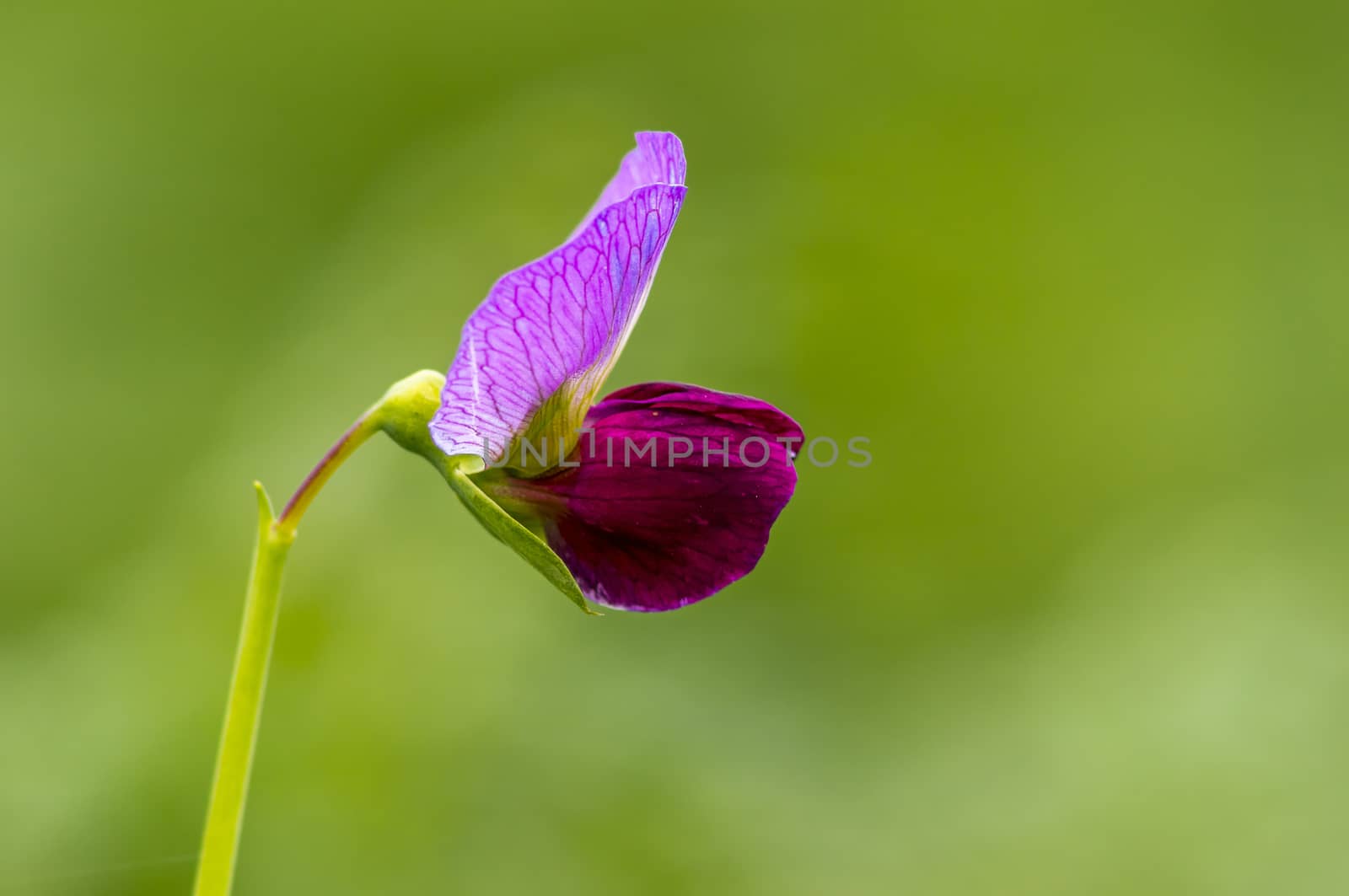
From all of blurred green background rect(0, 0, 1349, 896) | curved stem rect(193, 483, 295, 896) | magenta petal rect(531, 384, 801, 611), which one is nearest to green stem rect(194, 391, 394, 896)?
curved stem rect(193, 483, 295, 896)

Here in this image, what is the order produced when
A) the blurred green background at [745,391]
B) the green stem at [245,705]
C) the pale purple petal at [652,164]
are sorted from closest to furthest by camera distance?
the green stem at [245,705] < the pale purple petal at [652,164] < the blurred green background at [745,391]

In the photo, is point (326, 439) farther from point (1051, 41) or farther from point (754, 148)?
point (1051, 41)

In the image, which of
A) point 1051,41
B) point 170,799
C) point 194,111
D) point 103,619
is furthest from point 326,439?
point 1051,41

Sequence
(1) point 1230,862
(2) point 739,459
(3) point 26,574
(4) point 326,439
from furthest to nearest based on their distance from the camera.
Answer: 1. (3) point 26,574
2. (4) point 326,439
3. (1) point 1230,862
4. (2) point 739,459

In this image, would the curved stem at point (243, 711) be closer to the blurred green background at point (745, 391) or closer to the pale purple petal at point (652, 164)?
the pale purple petal at point (652, 164)

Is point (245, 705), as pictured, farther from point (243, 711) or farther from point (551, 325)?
point (551, 325)

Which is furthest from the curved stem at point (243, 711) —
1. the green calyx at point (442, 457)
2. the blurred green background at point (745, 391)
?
the blurred green background at point (745, 391)

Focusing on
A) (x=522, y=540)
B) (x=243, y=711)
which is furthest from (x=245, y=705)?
(x=522, y=540)

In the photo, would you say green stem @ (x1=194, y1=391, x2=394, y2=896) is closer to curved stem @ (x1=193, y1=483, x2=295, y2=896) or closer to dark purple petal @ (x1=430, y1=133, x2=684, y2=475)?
curved stem @ (x1=193, y1=483, x2=295, y2=896)
